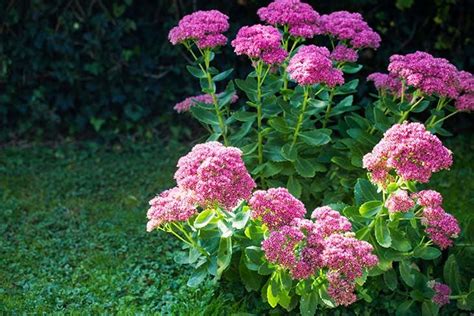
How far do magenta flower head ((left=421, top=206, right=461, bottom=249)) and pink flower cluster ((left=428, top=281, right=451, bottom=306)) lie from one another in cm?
26

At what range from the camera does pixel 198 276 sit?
3230mm

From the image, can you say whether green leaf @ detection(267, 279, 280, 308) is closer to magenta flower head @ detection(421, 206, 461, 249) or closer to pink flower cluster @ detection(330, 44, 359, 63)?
magenta flower head @ detection(421, 206, 461, 249)

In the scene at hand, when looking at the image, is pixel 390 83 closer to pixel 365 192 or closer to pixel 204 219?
pixel 365 192

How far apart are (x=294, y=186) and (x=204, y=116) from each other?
1.89 feet

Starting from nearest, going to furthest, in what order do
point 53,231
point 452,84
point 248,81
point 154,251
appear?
point 452,84 < point 248,81 < point 154,251 < point 53,231

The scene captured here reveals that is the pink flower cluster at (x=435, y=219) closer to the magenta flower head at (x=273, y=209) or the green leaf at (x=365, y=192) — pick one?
the green leaf at (x=365, y=192)

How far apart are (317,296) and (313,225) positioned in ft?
1.11

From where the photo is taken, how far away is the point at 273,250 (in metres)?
2.78

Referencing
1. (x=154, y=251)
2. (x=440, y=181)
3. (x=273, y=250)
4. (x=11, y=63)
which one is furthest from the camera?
(x=11, y=63)

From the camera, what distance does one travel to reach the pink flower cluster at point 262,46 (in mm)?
3342

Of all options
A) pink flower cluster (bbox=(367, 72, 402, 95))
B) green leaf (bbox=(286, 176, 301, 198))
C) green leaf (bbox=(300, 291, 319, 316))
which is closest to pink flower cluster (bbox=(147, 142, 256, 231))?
green leaf (bbox=(300, 291, 319, 316))

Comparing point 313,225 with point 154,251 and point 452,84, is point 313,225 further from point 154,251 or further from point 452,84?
point 154,251

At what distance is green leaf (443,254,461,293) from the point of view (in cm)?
331

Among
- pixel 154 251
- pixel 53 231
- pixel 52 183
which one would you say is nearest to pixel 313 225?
pixel 154 251
